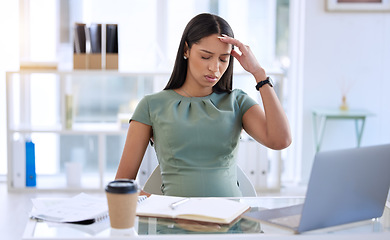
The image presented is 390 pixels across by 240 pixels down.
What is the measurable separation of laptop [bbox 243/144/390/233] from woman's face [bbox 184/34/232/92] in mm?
618

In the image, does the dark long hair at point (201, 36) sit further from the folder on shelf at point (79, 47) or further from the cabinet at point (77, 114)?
the cabinet at point (77, 114)

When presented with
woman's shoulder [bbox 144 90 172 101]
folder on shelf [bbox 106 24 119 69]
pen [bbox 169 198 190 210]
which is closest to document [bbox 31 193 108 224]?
pen [bbox 169 198 190 210]

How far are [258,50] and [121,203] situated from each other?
10.9 feet

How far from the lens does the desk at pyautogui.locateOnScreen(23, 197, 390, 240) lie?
49.0 inches

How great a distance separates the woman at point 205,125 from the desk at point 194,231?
55 centimetres

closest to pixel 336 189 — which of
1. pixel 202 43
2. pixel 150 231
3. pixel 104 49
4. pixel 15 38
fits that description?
pixel 150 231

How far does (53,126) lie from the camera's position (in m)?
4.26

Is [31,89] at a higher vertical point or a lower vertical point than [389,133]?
higher

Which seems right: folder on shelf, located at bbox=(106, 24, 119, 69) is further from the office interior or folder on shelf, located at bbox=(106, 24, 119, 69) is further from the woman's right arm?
the woman's right arm

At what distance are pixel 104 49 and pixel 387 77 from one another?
222cm

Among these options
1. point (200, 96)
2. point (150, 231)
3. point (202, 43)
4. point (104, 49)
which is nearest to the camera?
point (150, 231)

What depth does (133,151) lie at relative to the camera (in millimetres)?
1943

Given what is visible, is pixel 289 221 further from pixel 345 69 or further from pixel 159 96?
pixel 345 69

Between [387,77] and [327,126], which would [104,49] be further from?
[387,77]
